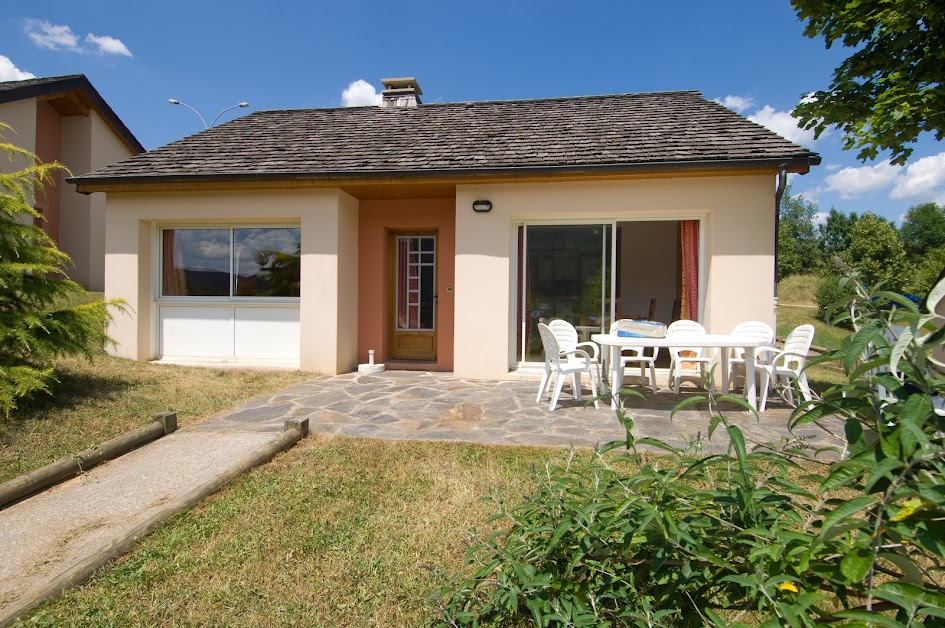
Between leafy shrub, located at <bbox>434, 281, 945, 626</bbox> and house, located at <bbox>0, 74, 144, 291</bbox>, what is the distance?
1700 cm

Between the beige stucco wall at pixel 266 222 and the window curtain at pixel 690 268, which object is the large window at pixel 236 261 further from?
the window curtain at pixel 690 268

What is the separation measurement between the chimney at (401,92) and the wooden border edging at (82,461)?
8965 mm

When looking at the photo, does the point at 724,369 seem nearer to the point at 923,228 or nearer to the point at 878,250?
the point at 878,250

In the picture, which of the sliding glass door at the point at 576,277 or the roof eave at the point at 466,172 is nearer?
the roof eave at the point at 466,172

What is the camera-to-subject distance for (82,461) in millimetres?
3889

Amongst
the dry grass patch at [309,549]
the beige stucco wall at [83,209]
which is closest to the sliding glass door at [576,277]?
the dry grass patch at [309,549]

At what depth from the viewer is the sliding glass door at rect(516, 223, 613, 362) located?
780 centimetres

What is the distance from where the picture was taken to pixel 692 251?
760 centimetres

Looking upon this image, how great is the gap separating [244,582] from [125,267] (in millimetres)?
8188

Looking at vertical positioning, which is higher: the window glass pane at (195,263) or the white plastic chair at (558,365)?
the window glass pane at (195,263)

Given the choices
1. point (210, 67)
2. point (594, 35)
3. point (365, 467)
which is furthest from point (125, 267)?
point (594, 35)

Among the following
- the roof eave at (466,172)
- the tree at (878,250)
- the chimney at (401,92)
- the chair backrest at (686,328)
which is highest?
the chimney at (401,92)

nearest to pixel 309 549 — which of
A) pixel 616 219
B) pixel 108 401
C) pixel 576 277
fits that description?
pixel 108 401

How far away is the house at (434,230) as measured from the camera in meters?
7.25
